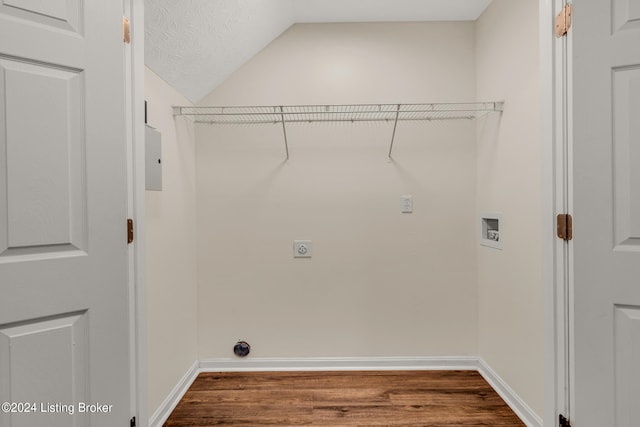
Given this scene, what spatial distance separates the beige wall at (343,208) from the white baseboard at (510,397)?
166mm

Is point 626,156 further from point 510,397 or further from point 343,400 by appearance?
point 343,400

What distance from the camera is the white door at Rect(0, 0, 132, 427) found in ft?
2.90

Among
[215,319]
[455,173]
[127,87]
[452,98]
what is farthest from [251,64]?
[215,319]

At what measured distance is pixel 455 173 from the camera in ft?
7.41

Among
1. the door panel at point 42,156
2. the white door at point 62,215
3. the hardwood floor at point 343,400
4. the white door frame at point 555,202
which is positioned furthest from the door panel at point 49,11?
the hardwood floor at point 343,400

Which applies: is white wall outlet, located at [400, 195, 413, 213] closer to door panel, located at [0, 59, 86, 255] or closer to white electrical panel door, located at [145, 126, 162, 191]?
white electrical panel door, located at [145, 126, 162, 191]

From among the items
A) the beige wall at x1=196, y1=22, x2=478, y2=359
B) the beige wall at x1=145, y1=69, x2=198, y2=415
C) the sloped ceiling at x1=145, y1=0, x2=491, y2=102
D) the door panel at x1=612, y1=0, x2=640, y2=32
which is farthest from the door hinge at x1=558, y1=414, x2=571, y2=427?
the sloped ceiling at x1=145, y1=0, x2=491, y2=102

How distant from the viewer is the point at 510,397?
73.3 inches

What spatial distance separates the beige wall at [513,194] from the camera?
1.65 m

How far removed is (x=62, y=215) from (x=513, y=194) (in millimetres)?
2057

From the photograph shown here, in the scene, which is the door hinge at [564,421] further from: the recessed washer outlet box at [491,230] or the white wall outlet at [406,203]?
the white wall outlet at [406,203]

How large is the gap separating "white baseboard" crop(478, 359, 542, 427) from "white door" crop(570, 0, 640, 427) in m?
0.73

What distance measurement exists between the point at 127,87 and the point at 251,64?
127 centimetres

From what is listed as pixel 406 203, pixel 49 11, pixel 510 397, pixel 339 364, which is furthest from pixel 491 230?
pixel 49 11
